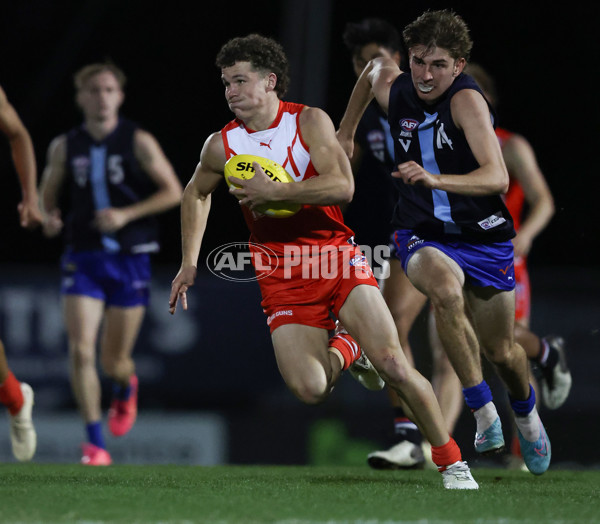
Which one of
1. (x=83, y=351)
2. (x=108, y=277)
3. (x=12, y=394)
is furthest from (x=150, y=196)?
(x=12, y=394)

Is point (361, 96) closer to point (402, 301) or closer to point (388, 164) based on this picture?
point (388, 164)

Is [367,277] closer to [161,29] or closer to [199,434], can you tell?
[199,434]

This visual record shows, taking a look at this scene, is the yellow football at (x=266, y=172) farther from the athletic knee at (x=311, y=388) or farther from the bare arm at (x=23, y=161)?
the bare arm at (x=23, y=161)

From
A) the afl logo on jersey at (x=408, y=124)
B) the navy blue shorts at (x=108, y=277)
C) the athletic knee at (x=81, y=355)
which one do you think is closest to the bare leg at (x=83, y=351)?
the athletic knee at (x=81, y=355)

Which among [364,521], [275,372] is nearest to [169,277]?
[275,372]

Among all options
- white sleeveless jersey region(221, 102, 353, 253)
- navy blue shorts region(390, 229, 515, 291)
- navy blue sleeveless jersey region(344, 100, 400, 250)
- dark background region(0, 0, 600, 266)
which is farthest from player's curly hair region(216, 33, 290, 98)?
dark background region(0, 0, 600, 266)

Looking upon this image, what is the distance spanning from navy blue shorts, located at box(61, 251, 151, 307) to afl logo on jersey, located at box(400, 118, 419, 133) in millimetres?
2810

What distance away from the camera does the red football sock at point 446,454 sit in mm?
4910

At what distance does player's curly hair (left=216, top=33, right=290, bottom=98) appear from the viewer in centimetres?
527

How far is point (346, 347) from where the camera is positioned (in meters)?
5.60

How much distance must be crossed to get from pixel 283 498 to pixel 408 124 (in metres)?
1.92

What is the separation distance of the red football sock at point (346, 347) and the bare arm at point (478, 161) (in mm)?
1016

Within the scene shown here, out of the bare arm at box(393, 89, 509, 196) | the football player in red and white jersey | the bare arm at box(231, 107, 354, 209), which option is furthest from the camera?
the football player in red and white jersey

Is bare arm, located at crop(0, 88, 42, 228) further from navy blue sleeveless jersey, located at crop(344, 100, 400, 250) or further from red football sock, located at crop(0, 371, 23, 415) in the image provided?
navy blue sleeveless jersey, located at crop(344, 100, 400, 250)
